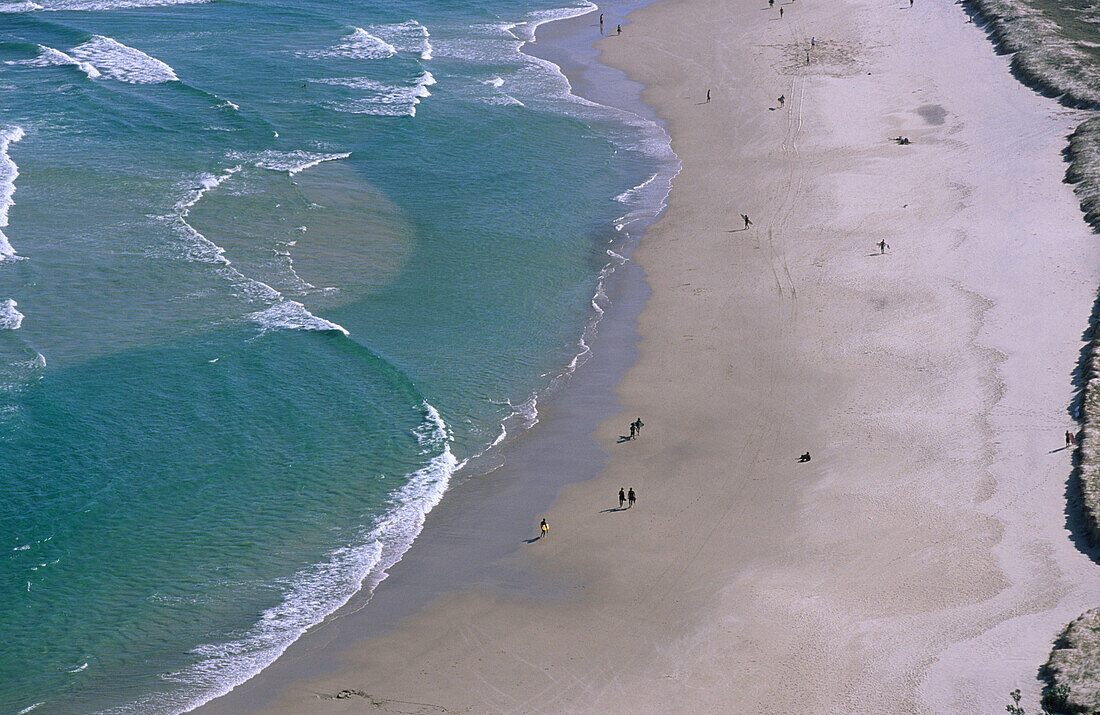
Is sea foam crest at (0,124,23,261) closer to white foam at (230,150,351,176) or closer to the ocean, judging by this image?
the ocean

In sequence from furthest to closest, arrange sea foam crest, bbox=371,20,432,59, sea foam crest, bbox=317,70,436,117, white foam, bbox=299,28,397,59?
sea foam crest, bbox=371,20,432,59 → white foam, bbox=299,28,397,59 → sea foam crest, bbox=317,70,436,117

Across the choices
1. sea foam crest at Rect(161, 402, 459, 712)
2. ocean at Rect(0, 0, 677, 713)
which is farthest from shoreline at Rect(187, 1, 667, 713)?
ocean at Rect(0, 0, 677, 713)

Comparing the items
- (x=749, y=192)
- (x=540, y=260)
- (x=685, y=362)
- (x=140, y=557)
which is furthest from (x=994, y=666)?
(x=749, y=192)

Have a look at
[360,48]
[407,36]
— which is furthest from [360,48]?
[407,36]

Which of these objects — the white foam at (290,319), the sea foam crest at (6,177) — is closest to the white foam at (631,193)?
the white foam at (290,319)

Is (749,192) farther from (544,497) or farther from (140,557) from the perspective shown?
(140,557)
